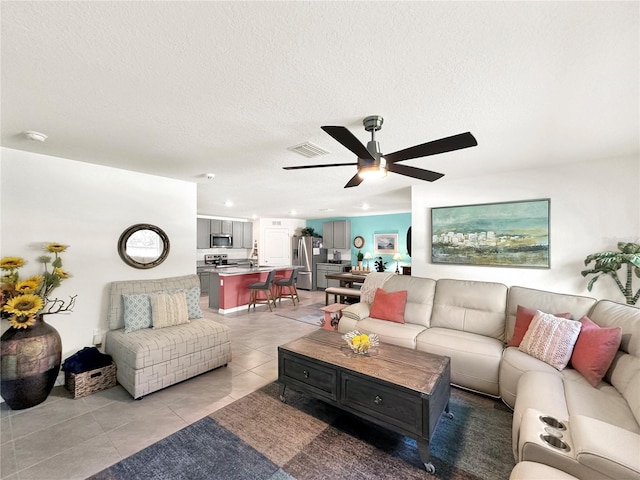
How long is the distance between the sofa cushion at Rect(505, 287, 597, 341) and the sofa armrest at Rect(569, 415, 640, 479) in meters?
1.54

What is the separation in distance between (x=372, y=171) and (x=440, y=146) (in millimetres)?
454

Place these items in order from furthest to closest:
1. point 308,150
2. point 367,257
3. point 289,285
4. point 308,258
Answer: point 308,258, point 367,257, point 289,285, point 308,150

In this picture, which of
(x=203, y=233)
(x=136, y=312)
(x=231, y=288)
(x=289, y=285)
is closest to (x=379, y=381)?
(x=136, y=312)

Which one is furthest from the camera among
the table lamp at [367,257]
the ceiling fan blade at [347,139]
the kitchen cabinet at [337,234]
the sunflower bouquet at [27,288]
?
the kitchen cabinet at [337,234]

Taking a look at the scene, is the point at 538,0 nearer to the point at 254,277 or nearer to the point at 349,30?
the point at 349,30

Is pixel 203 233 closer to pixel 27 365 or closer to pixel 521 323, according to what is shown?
pixel 27 365

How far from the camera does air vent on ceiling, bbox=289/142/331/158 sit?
2.41 metres

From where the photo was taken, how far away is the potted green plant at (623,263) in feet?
8.16

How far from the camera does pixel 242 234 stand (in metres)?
8.74

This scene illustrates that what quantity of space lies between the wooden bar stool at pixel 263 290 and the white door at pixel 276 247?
253cm

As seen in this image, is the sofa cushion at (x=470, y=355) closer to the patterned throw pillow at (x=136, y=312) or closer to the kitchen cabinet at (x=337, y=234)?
the patterned throw pillow at (x=136, y=312)

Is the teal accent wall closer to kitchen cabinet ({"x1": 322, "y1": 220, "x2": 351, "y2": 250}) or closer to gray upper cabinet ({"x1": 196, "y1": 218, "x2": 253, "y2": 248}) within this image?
kitchen cabinet ({"x1": 322, "y1": 220, "x2": 351, "y2": 250})

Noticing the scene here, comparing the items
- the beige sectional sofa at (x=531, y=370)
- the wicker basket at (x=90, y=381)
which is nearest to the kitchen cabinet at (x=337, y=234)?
the beige sectional sofa at (x=531, y=370)

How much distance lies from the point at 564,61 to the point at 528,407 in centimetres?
202
